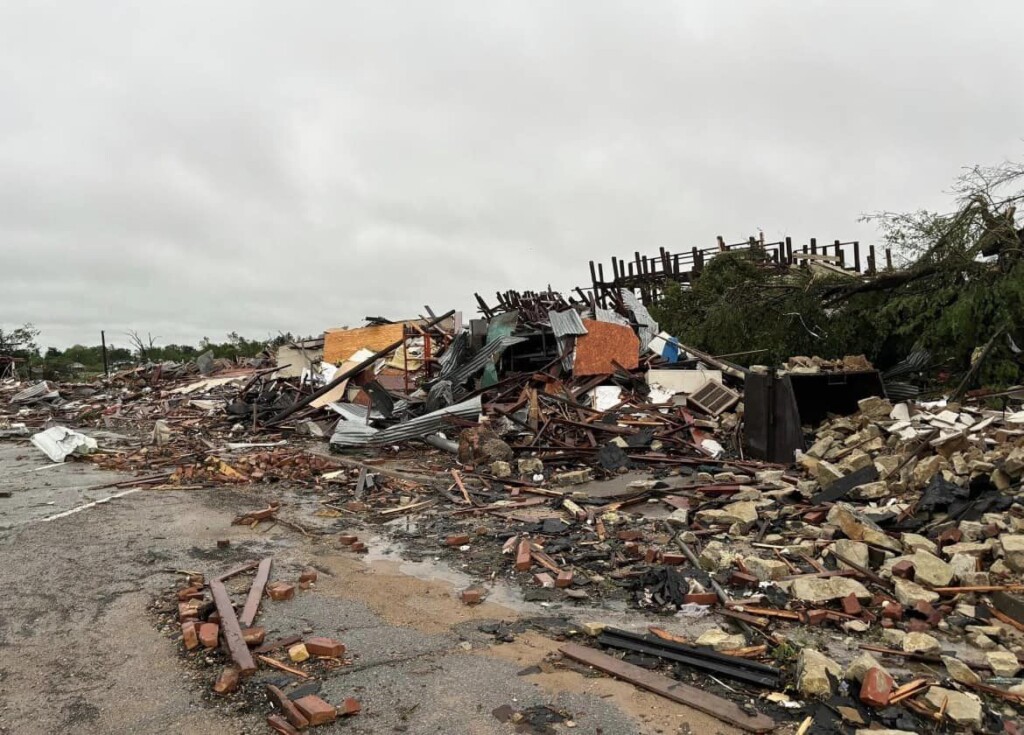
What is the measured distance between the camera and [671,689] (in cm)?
371

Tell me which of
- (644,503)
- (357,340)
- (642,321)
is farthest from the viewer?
(357,340)

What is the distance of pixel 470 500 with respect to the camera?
351 inches

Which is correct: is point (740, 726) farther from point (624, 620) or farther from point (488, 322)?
point (488, 322)

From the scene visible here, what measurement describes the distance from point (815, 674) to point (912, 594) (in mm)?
1762

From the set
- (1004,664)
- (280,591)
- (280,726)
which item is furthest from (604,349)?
(280,726)

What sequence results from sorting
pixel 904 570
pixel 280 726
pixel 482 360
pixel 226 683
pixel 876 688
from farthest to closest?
1. pixel 482 360
2. pixel 904 570
3. pixel 226 683
4. pixel 876 688
5. pixel 280 726

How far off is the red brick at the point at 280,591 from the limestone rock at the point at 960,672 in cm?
459

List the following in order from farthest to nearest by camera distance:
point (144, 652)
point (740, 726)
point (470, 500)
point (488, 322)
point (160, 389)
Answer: point (160, 389) < point (488, 322) < point (470, 500) < point (144, 652) < point (740, 726)

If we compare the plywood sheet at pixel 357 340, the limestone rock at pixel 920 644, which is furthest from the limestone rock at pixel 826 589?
the plywood sheet at pixel 357 340

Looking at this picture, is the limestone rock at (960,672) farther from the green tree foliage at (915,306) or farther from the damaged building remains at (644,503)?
the green tree foliage at (915,306)

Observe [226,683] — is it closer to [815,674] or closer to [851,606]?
[815,674]

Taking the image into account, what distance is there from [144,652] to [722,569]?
4.47 meters

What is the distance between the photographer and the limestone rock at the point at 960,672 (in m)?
3.73

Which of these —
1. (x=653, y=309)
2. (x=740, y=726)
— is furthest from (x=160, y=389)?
(x=740, y=726)
